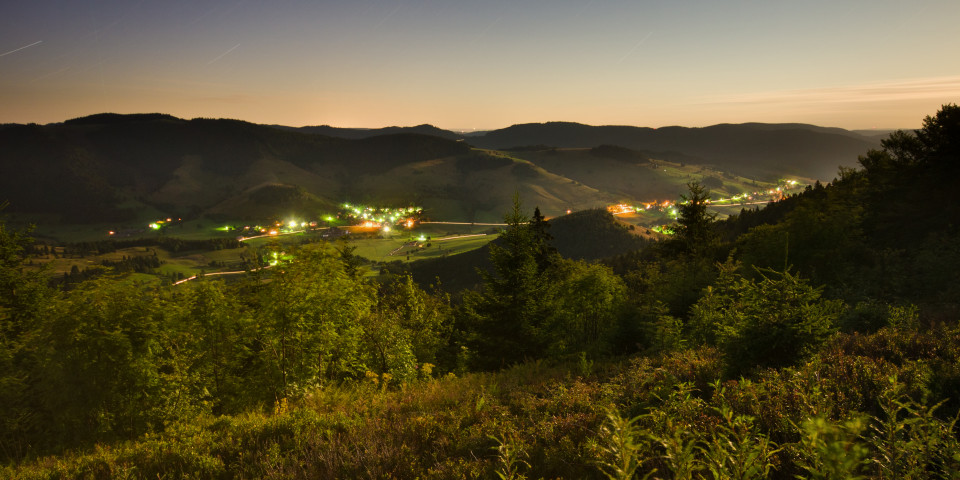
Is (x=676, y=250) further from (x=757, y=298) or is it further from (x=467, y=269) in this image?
(x=467, y=269)

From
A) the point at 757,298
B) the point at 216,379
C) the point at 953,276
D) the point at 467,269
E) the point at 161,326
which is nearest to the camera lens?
the point at 757,298

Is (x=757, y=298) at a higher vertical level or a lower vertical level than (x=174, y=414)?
higher

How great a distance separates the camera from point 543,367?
1420 centimetres

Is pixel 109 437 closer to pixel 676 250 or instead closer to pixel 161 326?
pixel 161 326

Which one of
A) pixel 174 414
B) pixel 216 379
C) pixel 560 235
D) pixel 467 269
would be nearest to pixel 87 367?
pixel 174 414

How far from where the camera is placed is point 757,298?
27.2ft

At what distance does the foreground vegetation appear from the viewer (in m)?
5.41

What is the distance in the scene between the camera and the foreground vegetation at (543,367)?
5.41 m

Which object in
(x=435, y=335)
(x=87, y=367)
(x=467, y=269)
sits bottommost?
(x=467, y=269)

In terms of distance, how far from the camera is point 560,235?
154 metres

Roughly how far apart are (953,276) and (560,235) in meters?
136

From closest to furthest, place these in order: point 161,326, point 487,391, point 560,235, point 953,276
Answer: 1. point 487,391
2. point 161,326
3. point 953,276
4. point 560,235

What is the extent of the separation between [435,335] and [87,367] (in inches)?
816

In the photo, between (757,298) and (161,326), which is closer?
(757,298)
